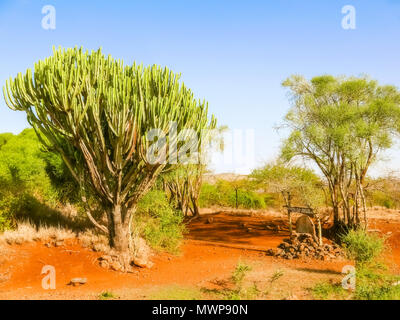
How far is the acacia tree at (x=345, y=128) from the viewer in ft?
41.3

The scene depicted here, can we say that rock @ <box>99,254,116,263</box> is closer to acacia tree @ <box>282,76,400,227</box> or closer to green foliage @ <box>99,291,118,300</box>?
green foliage @ <box>99,291,118,300</box>

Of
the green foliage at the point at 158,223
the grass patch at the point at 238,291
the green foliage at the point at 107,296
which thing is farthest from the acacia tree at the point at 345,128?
the green foliage at the point at 107,296

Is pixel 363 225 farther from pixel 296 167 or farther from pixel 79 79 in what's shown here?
pixel 79 79

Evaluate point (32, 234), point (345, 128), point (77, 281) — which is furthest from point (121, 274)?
point (345, 128)

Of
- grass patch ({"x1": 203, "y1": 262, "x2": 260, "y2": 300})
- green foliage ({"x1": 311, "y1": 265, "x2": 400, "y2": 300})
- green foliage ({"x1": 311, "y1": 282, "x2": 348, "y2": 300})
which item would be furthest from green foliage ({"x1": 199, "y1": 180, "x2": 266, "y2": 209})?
green foliage ({"x1": 311, "y1": 282, "x2": 348, "y2": 300})

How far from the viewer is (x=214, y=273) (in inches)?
340

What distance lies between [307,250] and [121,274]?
5.24 metres

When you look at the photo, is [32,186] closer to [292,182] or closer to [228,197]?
[292,182]

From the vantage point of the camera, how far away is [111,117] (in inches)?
328

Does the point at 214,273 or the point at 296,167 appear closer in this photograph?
the point at 214,273

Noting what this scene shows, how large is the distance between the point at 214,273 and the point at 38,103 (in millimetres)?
5711

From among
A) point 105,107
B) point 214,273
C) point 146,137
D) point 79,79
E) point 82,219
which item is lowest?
point 214,273

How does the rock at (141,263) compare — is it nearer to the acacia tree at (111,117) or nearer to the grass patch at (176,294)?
the acacia tree at (111,117)
